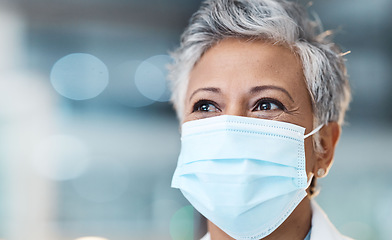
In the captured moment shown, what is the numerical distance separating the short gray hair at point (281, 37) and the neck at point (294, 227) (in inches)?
11.8

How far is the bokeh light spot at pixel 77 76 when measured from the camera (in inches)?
135

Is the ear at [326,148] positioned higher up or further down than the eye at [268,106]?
further down

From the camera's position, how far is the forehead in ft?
4.58

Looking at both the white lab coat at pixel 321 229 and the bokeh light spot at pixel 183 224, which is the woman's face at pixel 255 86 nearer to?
the white lab coat at pixel 321 229

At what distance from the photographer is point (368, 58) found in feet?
11.9

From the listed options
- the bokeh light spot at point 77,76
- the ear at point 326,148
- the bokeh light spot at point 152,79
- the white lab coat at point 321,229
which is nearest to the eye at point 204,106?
the ear at point 326,148

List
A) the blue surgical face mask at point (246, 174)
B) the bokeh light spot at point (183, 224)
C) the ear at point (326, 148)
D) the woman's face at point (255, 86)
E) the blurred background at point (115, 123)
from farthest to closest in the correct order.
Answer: the bokeh light spot at point (183, 224) → the blurred background at point (115, 123) → the ear at point (326, 148) → the woman's face at point (255, 86) → the blue surgical face mask at point (246, 174)

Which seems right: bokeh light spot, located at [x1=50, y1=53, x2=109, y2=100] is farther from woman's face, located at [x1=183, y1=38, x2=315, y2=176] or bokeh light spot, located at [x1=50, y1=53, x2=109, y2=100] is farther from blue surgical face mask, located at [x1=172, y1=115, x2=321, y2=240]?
blue surgical face mask, located at [x1=172, y1=115, x2=321, y2=240]

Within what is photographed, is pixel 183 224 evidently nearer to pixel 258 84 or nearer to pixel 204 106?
pixel 204 106

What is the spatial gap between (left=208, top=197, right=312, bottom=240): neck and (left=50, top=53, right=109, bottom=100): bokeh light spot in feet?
7.31

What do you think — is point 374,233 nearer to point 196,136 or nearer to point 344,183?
point 344,183

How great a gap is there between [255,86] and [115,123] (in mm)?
2489

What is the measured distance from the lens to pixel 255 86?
1.38 metres

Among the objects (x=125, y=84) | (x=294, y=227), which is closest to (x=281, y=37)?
(x=294, y=227)
